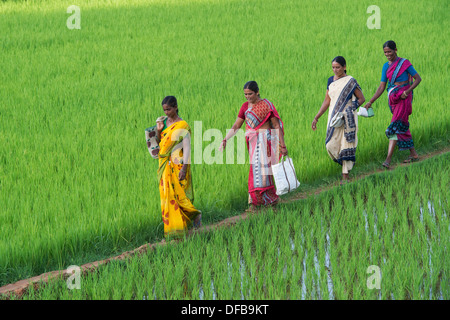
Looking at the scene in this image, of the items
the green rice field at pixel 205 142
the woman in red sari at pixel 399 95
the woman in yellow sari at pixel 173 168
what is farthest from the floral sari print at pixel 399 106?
the woman in yellow sari at pixel 173 168

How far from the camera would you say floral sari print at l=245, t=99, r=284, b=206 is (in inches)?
218

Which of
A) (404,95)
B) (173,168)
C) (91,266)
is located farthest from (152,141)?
(404,95)

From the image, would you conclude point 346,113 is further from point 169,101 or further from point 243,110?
point 169,101

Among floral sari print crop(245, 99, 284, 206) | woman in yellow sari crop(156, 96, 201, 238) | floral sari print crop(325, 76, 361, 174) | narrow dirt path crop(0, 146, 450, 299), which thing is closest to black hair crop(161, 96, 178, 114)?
woman in yellow sari crop(156, 96, 201, 238)

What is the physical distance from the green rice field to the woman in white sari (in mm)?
303

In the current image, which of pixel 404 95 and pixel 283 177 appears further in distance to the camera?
pixel 404 95

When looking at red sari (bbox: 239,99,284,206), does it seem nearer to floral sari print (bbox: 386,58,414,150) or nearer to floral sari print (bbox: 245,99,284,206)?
floral sari print (bbox: 245,99,284,206)

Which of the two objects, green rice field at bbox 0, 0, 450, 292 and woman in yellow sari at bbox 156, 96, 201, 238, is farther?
woman in yellow sari at bbox 156, 96, 201, 238

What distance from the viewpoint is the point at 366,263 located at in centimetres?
427

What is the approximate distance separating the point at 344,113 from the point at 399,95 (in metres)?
0.90

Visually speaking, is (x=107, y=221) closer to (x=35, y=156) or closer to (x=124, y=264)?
(x=124, y=264)

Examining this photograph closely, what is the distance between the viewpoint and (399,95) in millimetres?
6848
